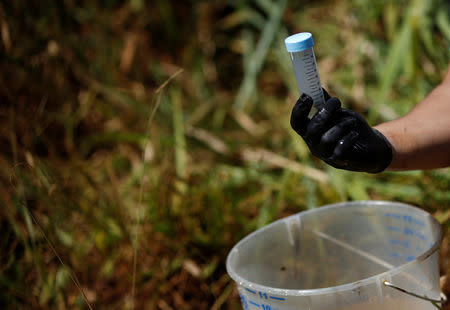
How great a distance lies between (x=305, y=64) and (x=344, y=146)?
0.36ft

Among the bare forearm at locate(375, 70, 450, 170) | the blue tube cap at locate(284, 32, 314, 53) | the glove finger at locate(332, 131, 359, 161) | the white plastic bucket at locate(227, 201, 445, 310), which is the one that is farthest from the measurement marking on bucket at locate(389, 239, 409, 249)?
the blue tube cap at locate(284, 32, 314, 53)

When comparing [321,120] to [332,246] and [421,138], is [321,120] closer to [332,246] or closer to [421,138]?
[421,138]

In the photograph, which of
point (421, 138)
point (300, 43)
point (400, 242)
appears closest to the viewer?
point (300, 43)

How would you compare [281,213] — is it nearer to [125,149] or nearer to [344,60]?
[125,149]

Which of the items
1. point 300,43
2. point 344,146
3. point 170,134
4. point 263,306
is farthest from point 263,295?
point 170,134

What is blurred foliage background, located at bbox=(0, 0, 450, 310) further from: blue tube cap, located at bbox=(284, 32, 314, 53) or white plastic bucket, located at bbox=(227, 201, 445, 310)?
blue tube cap, located at bbox=(284, 32, 314, 53)

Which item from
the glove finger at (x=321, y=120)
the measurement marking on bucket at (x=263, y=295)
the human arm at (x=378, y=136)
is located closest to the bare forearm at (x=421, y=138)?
the human arm at (x=378, y=136)

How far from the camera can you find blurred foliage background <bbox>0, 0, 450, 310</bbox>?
3.19ft

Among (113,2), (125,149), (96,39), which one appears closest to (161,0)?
(113,2)

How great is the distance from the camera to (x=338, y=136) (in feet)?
1.98

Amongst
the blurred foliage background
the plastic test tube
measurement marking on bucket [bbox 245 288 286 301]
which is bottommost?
the blurred foliage background

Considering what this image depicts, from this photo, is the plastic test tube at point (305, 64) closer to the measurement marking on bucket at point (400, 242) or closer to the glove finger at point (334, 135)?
the glove finger at point (334, 135)

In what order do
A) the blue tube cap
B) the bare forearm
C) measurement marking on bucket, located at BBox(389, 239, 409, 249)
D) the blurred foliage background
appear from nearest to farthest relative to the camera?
1. the blue tube cap
2. the bare forearm
3. measurement marking on bucket, located at BBox(389, 239, 409, 249)
4. the blurred foliage background

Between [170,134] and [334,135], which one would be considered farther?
[170,134]
